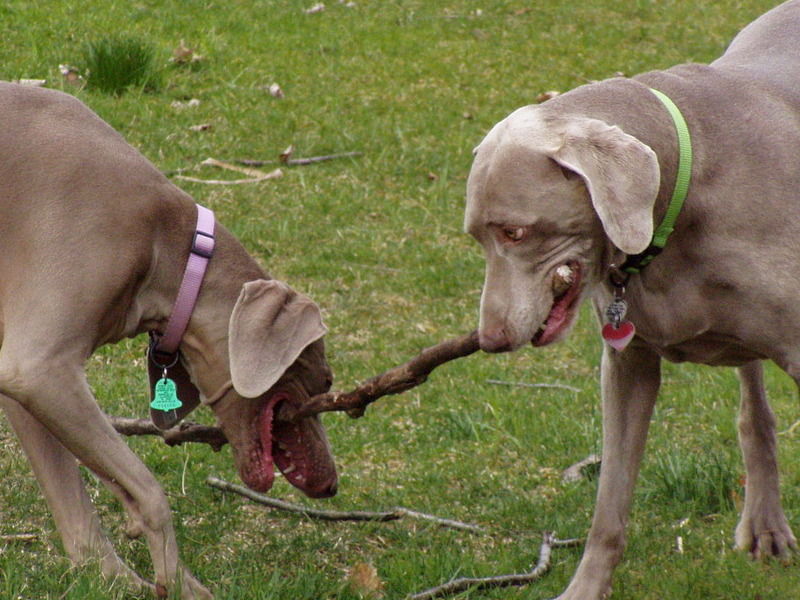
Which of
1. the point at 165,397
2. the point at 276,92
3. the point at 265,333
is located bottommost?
the point at 276,92

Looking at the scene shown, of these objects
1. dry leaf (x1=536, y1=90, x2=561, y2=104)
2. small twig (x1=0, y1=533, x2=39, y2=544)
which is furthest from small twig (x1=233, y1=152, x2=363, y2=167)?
small twig (x1=0, y1=533, x2=39, y2=544)

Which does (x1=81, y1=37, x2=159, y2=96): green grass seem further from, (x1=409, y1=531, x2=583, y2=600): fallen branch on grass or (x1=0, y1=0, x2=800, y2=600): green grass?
(x1=409, y1=531, x2=583, y2=600): fallen branch on grass

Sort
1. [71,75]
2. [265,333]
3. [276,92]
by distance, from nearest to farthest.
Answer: [265,333]
[71,75]
[276,92]

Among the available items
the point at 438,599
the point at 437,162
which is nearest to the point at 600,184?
the point at 438,599

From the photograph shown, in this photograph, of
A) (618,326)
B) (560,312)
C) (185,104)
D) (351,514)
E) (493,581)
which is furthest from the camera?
(185,104)

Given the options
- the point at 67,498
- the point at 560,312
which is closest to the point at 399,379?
the point at 560,312

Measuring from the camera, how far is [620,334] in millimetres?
3314

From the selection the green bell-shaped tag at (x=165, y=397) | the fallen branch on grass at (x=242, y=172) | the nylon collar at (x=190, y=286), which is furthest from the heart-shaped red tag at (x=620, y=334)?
the fallen branch on grass at (x=242, y=172)

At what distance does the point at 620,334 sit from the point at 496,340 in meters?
0.43

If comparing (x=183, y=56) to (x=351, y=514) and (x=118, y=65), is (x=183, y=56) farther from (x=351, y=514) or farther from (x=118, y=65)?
(x=351, y=514)

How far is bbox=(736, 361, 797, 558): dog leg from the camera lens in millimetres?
4020

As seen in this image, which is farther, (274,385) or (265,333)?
(274,385)

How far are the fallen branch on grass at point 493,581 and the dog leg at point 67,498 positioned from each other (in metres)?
0.87

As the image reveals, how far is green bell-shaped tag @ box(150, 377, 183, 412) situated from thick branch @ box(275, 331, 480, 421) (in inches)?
17.3
